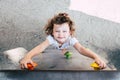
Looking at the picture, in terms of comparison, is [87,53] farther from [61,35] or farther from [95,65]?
[61,35]

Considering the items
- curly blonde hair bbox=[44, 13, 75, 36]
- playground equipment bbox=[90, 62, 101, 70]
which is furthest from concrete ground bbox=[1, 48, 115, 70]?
curly blonde hair bbox=[44, 13, 75, 36]

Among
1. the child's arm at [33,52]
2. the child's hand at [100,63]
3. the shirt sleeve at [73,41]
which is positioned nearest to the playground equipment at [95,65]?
the child's hand at [100,63]

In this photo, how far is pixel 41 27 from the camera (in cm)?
172

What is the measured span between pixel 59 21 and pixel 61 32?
2.6 inches

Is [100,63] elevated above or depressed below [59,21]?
below

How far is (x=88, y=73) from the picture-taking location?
1.65 metres

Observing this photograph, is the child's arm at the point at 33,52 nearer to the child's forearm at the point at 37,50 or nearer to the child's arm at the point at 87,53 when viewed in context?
the child's forearm at the point at 37,50

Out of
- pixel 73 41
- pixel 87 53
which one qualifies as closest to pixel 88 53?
pixel 87 53

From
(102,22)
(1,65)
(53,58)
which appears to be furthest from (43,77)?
(102,22)

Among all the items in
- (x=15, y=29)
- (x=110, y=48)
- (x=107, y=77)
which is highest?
(x=15, y=29)

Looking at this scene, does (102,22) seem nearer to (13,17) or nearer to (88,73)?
(88,73)

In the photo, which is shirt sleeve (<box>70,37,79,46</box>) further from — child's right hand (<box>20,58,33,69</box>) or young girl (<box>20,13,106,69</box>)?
child's right hand (<box>20,58,33,69</box>)

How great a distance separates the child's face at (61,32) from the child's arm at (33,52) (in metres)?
0.07

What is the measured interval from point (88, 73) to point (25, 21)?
471 mm
